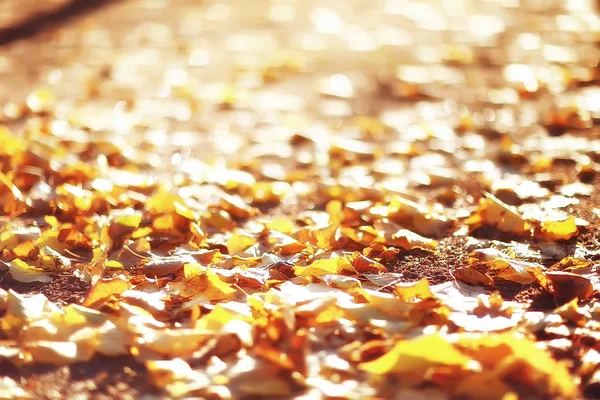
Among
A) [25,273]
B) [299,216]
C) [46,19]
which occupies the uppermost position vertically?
[46,19]

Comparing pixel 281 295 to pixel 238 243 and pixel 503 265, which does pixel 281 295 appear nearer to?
pixel 238 243

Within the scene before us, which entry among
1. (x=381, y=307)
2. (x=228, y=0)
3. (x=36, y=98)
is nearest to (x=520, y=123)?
(x=381, y=307)

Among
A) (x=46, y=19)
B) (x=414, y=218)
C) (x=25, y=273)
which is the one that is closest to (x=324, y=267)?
(x=414, y=218)

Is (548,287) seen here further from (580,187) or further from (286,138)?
(286,138)

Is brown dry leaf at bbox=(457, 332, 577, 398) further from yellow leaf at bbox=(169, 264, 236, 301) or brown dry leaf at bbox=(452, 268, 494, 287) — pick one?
yellow leaf at bbox=(169, 264, 236, 301)

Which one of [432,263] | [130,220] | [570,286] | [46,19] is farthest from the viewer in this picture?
[46,19]
